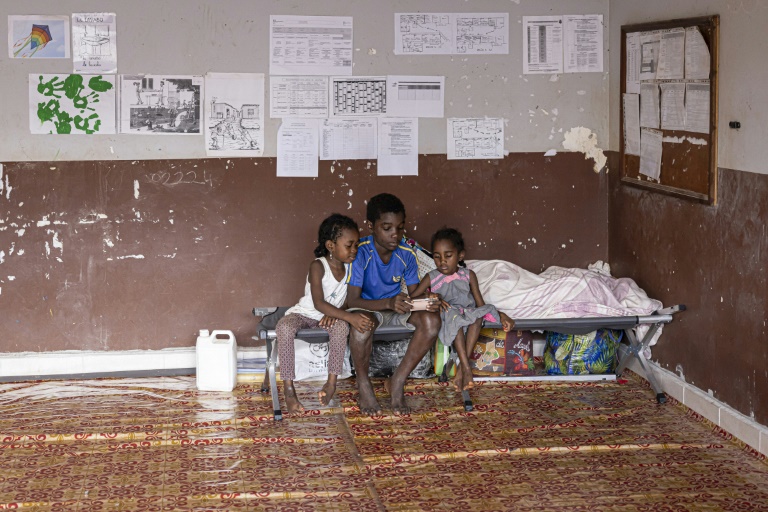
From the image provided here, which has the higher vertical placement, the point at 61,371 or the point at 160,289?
the point at 160,289

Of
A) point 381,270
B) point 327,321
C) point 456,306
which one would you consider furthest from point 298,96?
point 456,306

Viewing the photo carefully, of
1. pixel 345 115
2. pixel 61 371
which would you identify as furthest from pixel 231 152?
pixel 61 371

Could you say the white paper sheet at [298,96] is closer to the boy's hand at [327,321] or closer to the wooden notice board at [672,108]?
the boy's hand at [327,321]

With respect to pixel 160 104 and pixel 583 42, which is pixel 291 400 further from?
pixel 583 42

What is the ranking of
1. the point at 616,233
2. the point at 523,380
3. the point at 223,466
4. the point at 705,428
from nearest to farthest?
1. the point at 223,466
2. the point at 705,428
3. the point at 523,380
4. the point at 616,233

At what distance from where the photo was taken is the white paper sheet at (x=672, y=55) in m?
5.60

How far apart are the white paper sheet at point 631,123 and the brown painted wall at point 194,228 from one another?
0.44 meters

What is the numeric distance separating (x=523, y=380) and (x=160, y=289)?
8.02 feet

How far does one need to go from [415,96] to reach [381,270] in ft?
4.14

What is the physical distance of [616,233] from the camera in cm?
676

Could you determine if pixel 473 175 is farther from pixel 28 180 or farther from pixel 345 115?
pixel 28 180

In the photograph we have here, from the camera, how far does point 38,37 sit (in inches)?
244

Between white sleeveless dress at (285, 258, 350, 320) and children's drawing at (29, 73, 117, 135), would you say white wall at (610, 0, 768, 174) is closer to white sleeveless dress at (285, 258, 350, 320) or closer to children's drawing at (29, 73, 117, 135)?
white sleeveless dress at (285, 258, 350, 320)

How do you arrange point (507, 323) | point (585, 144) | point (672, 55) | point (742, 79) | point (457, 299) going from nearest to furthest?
point (742, 79)
point (672, 55)
point (507, 323)
point (457, 299)
point (585, 144)
